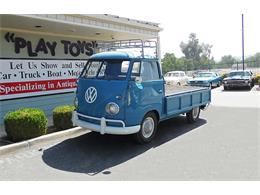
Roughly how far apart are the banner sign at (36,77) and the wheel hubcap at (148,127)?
4.27 meters

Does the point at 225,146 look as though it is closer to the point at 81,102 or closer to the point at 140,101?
the point at 140,101

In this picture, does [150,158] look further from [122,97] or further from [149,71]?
[149,71]

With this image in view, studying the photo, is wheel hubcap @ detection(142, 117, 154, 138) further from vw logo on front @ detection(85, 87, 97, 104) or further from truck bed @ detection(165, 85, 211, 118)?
vw logo on front @ detection(85, 87, 97, 104)

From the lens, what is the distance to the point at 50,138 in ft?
23.1

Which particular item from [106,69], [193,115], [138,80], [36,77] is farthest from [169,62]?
[138,80]

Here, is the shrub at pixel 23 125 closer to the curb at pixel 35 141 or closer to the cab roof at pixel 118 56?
the curb at pixel 35 141

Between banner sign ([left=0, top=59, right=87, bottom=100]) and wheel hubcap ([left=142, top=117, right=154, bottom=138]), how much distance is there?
4.27 metres

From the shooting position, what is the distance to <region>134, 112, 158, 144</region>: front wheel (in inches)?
262

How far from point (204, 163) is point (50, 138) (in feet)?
12.1

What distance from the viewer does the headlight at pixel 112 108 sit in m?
6.12

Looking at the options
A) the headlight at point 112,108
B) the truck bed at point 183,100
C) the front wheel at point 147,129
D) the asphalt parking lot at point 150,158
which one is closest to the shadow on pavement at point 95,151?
the asphalt parking lot at point 150,158

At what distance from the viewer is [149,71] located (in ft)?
22.7

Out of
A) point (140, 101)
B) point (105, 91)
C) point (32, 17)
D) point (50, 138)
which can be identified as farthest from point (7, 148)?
point (32, 17)

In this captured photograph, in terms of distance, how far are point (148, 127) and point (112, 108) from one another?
48.1 inches
